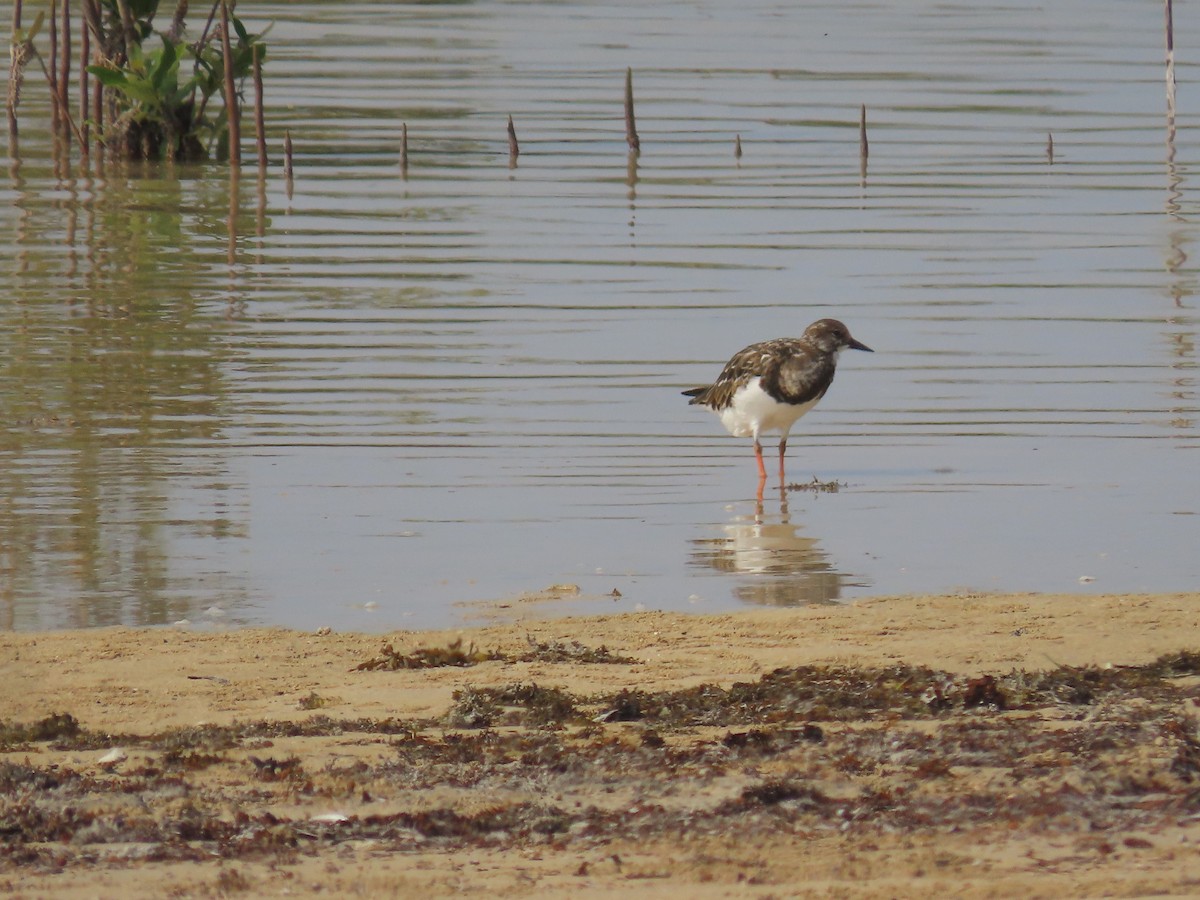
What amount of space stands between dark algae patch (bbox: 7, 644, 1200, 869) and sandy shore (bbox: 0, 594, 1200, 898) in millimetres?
12

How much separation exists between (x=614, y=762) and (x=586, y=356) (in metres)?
9.14

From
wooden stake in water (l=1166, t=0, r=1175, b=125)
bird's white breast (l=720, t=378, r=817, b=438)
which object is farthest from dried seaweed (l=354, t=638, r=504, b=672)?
wooden stake in water (l=1166, t=0, r=1175, b=125)

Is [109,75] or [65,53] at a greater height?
[65,53]

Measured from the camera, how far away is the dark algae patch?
554cm

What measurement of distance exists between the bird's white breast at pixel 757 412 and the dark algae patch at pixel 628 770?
190 inches

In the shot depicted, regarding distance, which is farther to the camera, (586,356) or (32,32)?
(32,32)

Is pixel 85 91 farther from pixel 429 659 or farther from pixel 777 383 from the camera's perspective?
pixel 429 659

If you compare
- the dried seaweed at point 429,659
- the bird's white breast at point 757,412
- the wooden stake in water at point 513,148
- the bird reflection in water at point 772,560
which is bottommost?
the dried seaweed at point 429,659

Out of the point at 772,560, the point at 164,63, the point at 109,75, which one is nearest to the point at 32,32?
the point at 109,75

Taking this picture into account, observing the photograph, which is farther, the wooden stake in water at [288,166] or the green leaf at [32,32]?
the wooden stake in water at [288,166]

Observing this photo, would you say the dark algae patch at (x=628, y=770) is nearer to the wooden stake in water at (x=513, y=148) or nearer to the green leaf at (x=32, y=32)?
the green leaf at (x=32, y=32)

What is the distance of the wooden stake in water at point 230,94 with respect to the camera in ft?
73.4

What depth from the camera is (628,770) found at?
6004 millimetres

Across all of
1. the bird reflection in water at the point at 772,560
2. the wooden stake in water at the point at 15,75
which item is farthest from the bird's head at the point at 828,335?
the wooden stake in water at the point at 15,75
